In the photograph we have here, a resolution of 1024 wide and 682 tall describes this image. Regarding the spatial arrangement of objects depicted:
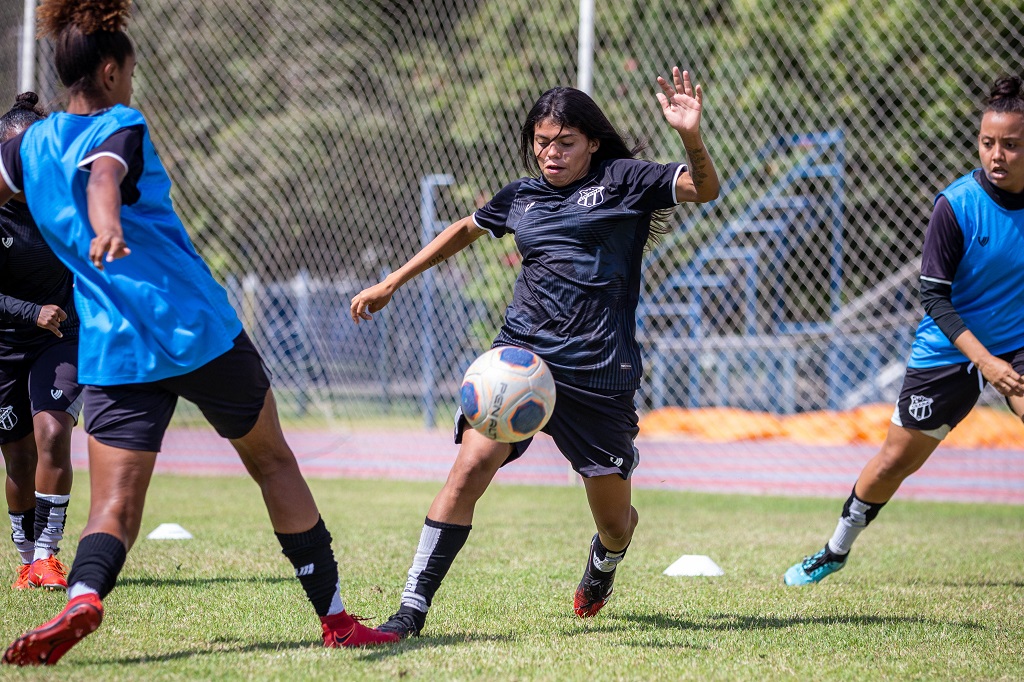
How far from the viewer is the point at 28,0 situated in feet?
40.0

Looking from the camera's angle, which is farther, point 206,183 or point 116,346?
point 206,183

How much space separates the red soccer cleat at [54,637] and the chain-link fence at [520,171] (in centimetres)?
929

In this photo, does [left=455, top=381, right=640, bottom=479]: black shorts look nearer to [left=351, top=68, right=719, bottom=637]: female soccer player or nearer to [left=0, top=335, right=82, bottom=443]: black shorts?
[left=351, top=68, right=719, bottom=637]: female soccer player

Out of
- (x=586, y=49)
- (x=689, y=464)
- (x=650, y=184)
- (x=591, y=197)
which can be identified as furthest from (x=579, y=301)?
(x=689, y=464)

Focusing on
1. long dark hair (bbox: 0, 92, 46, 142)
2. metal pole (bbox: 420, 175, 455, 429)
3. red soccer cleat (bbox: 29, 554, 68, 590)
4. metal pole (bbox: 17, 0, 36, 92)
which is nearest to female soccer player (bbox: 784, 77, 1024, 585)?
red soccer cleat (bbox: 29, 554, 68, 590)

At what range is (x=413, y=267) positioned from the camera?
4.19m

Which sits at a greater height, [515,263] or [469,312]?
[515,263]

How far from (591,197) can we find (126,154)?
1.68 metres

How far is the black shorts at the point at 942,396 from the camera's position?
15.8 feet

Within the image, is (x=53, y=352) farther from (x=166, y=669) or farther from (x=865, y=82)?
(x=865, y=82)

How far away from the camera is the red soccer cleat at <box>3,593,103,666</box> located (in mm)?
3010

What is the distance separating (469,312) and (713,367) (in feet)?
12.9

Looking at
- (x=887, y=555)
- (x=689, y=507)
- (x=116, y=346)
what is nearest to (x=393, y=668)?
(x=116, y=346)

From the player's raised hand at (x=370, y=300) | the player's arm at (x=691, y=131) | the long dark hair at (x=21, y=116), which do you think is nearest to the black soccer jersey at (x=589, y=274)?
the player's arm at (x=691, y=131)
